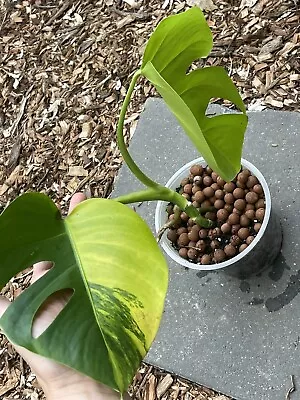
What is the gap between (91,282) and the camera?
37.3 inches

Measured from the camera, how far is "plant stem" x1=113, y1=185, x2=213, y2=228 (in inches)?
45.3

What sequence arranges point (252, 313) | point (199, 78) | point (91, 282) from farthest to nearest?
point (252, 313), point (199, 78), point (91, 282)

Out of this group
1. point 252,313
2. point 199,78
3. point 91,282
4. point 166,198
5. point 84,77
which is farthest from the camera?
point 84,77

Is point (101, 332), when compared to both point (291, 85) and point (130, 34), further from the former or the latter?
point (130, 34)

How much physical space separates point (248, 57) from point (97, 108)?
18.0 inches

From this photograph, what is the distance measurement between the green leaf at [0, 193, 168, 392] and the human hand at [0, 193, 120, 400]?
0.06 meters

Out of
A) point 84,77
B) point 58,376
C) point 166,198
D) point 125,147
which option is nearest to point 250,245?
point 166,198

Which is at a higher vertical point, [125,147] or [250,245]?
[125,147]

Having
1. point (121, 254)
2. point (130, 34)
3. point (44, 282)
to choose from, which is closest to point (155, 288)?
point (121, 254)

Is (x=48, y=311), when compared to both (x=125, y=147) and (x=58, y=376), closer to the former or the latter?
(x=58, y=376)

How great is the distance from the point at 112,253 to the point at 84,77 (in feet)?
3.69

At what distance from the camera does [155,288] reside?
917 millimetres

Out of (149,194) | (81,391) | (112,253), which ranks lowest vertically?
(81,391)

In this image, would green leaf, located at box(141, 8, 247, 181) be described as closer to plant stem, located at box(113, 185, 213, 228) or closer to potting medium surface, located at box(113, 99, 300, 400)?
plant stem, located at box(113, 185, 213, 228)
